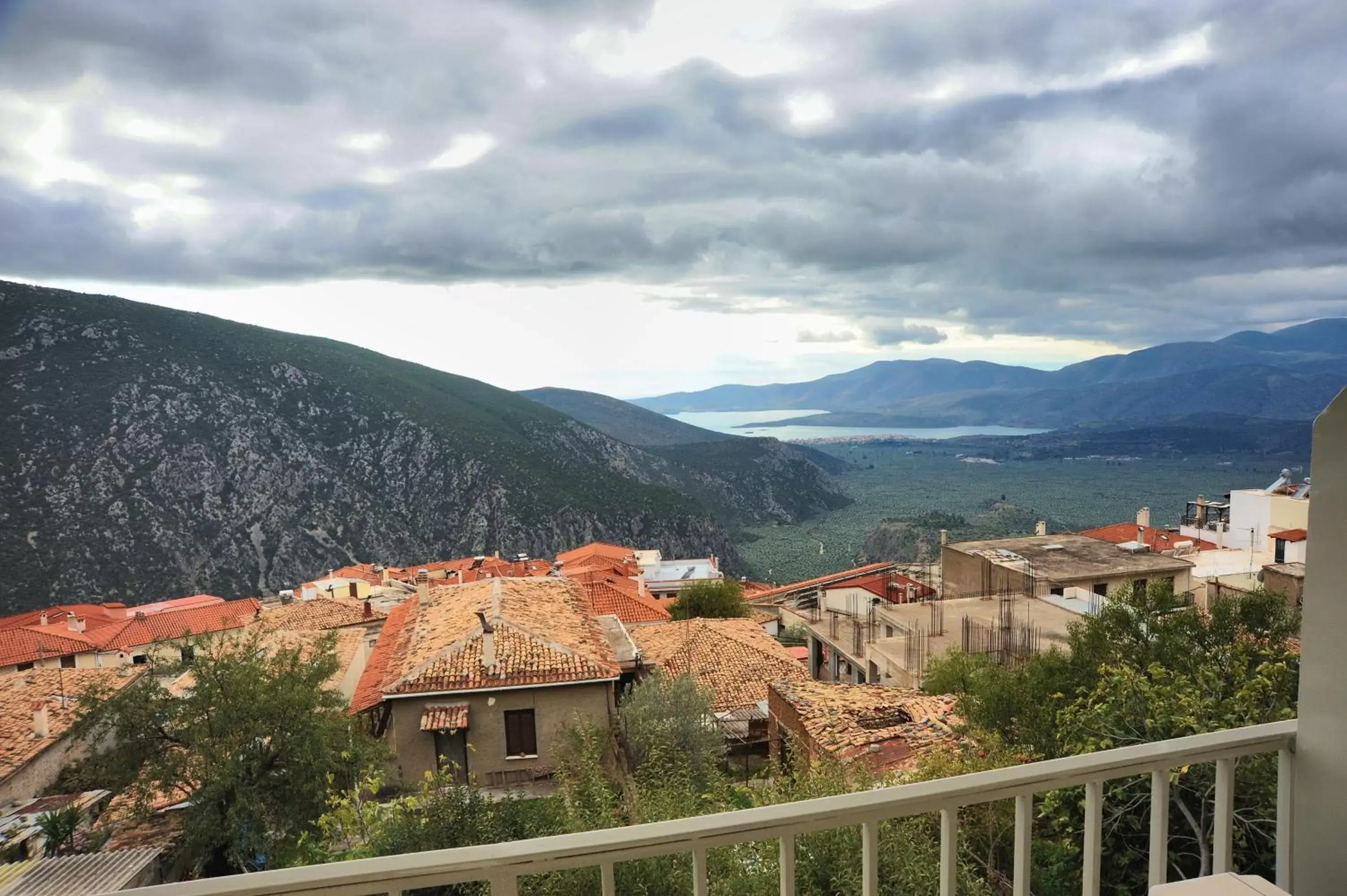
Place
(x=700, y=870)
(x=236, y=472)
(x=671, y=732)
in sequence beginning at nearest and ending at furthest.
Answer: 1. (x=700, y=870)
2. (x=671, y=732)
3. (x=236, y=472)

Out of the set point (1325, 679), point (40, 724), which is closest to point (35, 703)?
point (40, 724)

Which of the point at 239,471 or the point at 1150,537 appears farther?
the point at 239,471

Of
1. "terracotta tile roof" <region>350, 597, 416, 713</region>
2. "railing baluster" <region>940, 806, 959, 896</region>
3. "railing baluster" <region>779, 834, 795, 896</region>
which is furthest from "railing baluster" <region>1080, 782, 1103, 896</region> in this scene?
"terracotta tile roof" <region>350, 597, 416, 713</region>

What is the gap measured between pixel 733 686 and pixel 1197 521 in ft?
91.3

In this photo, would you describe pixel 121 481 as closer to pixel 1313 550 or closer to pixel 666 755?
pixel 666 755

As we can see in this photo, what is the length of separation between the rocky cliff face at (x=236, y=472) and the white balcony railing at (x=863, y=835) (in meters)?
44.8

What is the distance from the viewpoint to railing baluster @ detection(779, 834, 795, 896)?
1392 millimetres

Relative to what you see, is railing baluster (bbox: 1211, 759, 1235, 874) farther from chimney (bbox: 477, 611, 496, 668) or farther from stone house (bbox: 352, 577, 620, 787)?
Answer: chimney (bbox: 477, 611, 496, 668)

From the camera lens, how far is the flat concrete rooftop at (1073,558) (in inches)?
798

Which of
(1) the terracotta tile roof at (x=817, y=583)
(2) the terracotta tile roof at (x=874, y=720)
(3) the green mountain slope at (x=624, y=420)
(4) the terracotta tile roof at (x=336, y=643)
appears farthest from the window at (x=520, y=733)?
(3) the green mountain slope at (x=624, y=420)

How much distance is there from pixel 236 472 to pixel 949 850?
59548 mm

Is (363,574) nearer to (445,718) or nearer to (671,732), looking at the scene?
(445,718)

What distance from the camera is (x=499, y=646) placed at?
12867 mm

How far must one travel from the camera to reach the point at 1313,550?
1.60 metres
